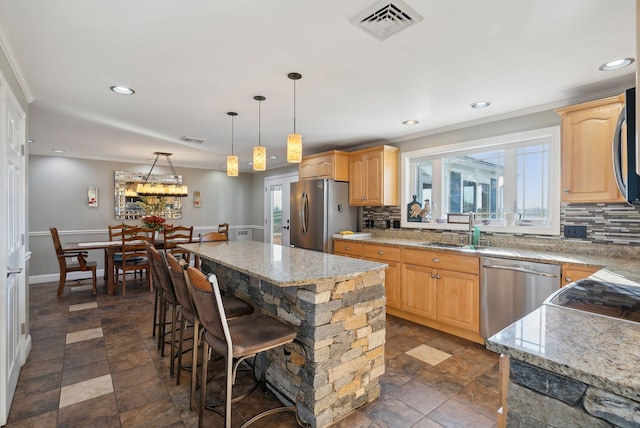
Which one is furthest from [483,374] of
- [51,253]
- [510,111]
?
[51,253]

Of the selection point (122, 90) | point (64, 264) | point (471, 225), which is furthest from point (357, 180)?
point (64, 264)

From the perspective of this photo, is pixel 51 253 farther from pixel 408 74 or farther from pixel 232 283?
pixel 408 74

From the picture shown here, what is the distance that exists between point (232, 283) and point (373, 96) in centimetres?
207

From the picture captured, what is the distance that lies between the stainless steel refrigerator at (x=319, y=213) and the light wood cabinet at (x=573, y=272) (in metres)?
2.65

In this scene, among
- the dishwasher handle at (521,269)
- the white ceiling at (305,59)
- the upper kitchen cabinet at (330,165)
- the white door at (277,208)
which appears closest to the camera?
the white ceiling at (305,59)

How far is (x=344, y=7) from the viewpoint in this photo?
5.34 feet

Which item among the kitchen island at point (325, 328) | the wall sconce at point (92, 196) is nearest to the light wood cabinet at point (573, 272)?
the kitchen island at point (325, 328)

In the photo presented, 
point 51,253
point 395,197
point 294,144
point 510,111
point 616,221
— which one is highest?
point 510,111

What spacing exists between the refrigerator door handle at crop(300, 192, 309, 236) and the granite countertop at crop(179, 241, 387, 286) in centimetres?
183

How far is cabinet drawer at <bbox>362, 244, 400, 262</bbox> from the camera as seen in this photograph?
12.2 feet

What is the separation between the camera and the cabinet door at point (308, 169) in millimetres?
4996

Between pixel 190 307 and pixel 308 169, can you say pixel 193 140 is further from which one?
pixel 190 307

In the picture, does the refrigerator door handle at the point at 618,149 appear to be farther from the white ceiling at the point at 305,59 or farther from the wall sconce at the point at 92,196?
the wall sconce at the point at 92,196

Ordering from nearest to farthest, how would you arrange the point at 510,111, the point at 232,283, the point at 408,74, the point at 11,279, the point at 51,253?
1. the point at 11,279
2. the point at 408,74
3. the point at 232,283
4. the point at 510,111
5. the point at 51,253
